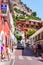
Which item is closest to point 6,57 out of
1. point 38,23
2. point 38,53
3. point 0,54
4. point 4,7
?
point 0,54

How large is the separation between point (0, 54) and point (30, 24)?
107 m

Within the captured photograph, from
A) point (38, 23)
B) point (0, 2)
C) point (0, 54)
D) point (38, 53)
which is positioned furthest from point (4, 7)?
point (38, 23)

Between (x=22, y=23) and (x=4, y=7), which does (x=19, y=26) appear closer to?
(x=22, y=23)

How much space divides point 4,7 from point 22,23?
102m

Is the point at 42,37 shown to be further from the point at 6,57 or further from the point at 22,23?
the point at 22,23

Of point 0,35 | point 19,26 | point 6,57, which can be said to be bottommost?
point 6,57

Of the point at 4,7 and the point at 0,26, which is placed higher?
the point at 4,7

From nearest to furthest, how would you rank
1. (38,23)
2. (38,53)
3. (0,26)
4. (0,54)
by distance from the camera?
(0,54) → (0,26) → (38,53) → (38,23)

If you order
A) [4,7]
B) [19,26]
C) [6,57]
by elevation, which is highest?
[19,26]

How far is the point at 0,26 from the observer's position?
32000 millimetres

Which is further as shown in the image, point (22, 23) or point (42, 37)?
point (22, 23)

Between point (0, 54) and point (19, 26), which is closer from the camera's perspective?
point (0, 54)

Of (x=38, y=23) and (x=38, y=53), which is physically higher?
(x=38, y=23)

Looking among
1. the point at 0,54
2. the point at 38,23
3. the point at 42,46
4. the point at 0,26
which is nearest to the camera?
the point at 0,54
